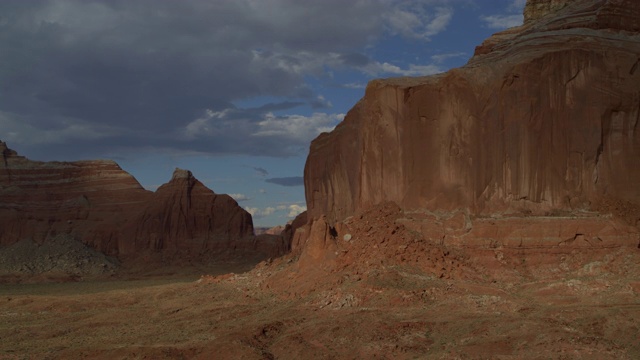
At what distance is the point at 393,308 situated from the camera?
26.5 meters

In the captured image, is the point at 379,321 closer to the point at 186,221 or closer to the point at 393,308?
the point at 393,308

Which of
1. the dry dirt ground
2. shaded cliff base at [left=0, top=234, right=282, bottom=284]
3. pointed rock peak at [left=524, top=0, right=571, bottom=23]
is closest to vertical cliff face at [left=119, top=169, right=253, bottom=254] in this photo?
shaded cliff base at [left=0, top=234, right=282, bottom=284]

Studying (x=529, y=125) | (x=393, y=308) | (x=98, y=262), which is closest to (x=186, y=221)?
(x=98, y=262)

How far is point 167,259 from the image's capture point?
2776 inches

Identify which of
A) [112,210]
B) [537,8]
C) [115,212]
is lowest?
[115,212]

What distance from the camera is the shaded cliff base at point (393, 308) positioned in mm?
21391

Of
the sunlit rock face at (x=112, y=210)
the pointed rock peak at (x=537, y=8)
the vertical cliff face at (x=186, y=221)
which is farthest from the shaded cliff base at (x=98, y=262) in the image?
the pointed rock peak at (x=537, y=8)

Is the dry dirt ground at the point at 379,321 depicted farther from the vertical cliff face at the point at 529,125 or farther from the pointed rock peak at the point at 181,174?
the pointed rock peak at the point at 181,174

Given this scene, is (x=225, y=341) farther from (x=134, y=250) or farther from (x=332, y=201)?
(x=134, y=250)

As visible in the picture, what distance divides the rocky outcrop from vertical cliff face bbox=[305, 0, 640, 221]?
40409 mm

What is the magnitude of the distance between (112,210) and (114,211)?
0.83ft

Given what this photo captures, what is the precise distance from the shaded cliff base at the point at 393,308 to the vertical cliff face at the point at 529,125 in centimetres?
187

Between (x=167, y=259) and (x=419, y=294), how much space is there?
157ft

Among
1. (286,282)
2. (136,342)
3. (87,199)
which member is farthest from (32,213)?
(136,342)
